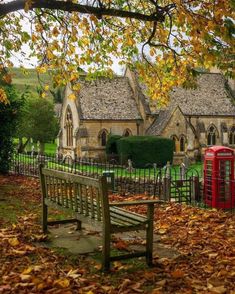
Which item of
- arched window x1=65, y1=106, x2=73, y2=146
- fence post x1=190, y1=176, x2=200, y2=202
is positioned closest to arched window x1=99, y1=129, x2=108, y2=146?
arched window x1=65, y1=106, x2=73, y2=146

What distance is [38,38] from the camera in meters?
11.9

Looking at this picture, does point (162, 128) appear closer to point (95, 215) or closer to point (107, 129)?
point (107, 129)

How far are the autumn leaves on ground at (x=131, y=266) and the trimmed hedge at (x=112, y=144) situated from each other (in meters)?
30.5

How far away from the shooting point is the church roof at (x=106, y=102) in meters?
41.1

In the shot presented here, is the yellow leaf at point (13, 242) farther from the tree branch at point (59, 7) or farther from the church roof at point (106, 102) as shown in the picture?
the church roof at point (106, 102)

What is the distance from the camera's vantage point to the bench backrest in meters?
5.76

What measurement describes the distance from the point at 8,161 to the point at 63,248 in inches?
449

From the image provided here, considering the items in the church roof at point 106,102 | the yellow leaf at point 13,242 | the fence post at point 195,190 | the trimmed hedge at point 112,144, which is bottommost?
the fence post at point 195,190

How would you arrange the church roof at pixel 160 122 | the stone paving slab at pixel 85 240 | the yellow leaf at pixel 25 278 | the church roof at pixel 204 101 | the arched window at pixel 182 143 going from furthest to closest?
the church roof at pixel 204 101, the arched window at pixel 182 143, the church roof at pixel 160 122, the stone paving slab at pixel 85 240, the yellow leaf at pixel 25 278

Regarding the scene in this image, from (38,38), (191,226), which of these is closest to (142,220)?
(191,226)

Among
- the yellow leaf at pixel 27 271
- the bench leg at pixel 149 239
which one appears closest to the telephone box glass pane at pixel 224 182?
the bench leg at pixel 149 239

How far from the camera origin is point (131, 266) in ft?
19.9

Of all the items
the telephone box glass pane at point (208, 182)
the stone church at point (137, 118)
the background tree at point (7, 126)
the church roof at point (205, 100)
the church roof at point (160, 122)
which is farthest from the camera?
the church roof at point (205, 100)

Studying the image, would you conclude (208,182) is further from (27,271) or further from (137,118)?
(137,118)
